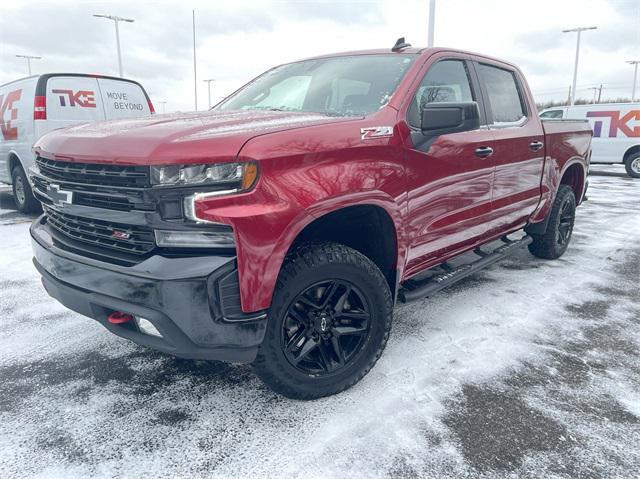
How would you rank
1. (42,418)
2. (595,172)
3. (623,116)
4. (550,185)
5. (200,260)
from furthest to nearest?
(595,172) → (623,116) → (550,185) → (42,418) → (200,260)

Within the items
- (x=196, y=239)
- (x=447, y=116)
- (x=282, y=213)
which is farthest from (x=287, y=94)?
(x=196, y=239)

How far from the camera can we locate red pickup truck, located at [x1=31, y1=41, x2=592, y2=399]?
1.87 meters

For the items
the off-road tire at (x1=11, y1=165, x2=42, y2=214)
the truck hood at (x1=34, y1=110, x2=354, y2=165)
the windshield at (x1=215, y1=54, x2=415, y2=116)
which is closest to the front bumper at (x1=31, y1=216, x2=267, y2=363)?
the truck hood at (x1=34, y1=110, x2=354, y2=165)

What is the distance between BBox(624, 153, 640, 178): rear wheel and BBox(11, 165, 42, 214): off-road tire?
1371 cm

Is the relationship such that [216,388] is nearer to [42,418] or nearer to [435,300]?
[42,418]

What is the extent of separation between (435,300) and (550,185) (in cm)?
161

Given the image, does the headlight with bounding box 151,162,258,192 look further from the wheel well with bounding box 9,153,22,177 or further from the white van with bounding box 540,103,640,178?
the white van with bounding box 540,103,640,178

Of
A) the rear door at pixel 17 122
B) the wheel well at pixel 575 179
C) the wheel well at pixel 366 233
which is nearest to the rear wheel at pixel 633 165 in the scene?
the wheel well at pixel 575 179

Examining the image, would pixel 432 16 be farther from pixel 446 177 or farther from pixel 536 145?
pixel 446 177

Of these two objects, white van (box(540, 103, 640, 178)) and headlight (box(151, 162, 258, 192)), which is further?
white van (box(540, 103, 640, 178))

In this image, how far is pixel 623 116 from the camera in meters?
12.5

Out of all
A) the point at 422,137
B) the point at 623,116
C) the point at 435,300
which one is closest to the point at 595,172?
the point at 623,116

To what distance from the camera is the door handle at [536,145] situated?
12.7ft

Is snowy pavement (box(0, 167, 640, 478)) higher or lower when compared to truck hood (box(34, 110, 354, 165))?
lower
